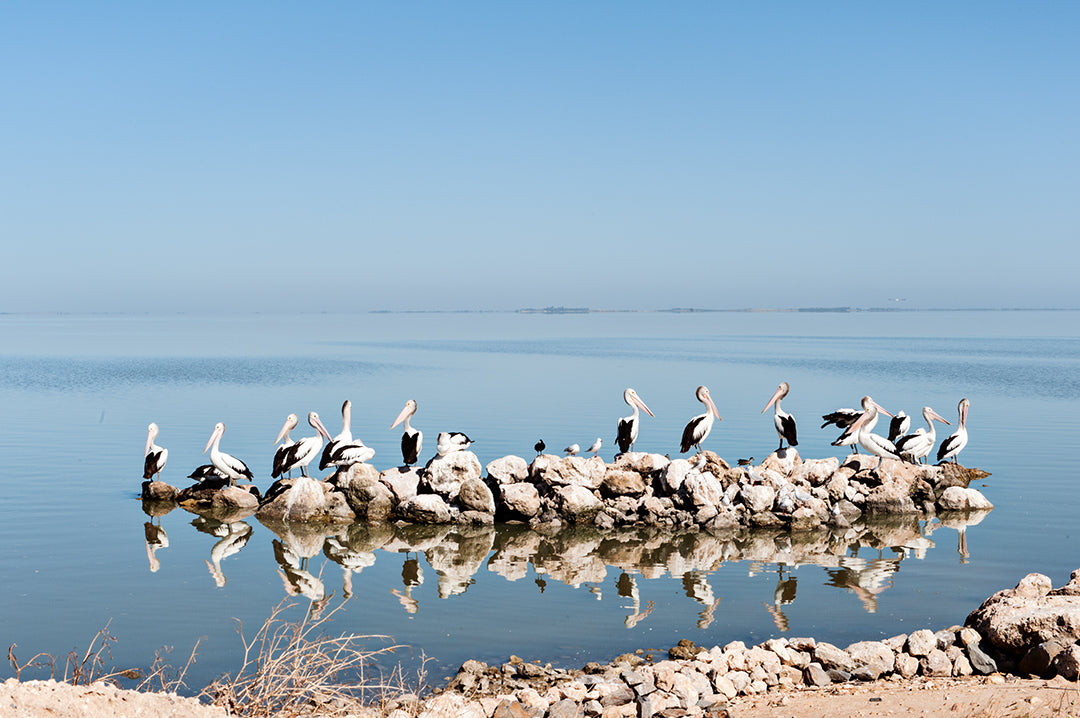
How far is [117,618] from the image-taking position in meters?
9.66

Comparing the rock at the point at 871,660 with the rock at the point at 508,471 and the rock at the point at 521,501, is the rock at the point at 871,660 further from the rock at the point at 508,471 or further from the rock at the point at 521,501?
the rock at the point at 508,471

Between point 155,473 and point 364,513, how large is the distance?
4045 millimetres

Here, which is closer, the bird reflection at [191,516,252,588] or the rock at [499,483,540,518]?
the bird reflection at [191,516,252,588]

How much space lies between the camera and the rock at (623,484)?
14500mm

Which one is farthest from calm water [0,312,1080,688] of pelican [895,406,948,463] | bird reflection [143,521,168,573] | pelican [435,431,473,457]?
pelican [435,431,473,457]

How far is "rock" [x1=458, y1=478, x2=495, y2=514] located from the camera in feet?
47.0

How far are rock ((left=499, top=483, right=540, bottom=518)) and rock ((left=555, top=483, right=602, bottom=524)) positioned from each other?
16.2 inches

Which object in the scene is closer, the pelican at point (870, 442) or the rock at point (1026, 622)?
the rock at point (1026, 622)

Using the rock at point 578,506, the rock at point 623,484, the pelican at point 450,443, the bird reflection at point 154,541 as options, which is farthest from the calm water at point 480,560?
the pelican at point 450,443

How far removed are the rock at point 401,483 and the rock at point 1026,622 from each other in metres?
8.49

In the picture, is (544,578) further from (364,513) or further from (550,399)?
(550,399)

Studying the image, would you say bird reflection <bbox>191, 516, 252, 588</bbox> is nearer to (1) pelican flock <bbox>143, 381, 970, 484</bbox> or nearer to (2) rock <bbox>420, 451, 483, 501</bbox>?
(1) pelican flock <bbox>143, 381, 970, 484</bbox>

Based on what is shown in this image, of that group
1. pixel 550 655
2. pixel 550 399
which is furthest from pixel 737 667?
pixel 550 399

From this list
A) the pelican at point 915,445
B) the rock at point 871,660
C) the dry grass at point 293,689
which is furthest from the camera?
the pelican at point 915,445
